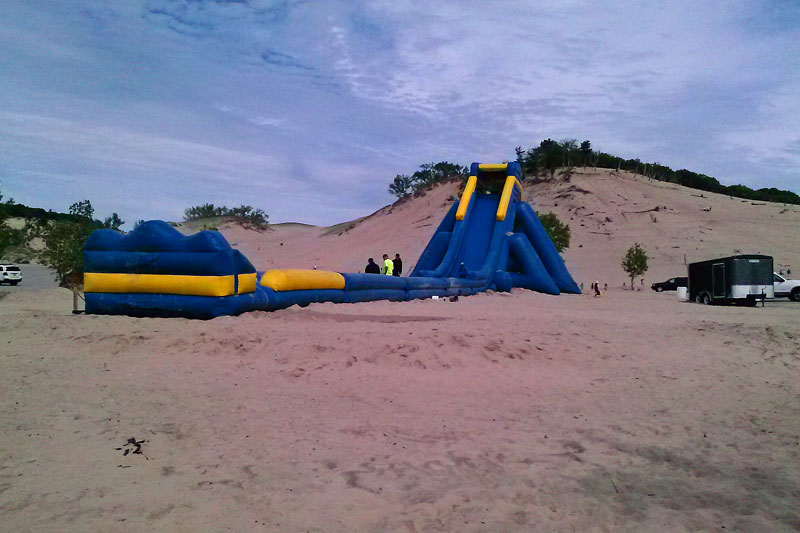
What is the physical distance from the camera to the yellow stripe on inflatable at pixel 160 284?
8.65 meters

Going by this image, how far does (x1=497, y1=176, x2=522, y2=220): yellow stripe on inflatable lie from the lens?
20766mm

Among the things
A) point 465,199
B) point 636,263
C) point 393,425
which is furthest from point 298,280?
point 636,263

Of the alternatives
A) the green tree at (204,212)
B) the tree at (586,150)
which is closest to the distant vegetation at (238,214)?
the green tree at (204,212)

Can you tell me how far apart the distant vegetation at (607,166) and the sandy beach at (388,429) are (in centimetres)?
4210

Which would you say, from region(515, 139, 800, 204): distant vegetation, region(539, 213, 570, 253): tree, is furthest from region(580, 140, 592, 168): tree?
region(539, 213, 570, 253): tree

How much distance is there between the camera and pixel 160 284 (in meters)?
8.89

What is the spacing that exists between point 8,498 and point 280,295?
279 inches

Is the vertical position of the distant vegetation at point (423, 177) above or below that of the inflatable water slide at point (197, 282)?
above

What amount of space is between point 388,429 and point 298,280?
21.6 ft

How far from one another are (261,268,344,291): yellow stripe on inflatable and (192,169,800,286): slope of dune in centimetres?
2409

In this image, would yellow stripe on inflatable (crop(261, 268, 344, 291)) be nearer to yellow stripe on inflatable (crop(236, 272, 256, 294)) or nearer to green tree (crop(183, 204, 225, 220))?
yellow stripe on inflatable (crop(236, 272, 256, 294))

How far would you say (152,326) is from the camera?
7930mm

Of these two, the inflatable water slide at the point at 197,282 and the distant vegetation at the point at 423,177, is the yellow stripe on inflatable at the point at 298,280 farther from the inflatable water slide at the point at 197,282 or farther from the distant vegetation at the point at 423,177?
the distant vegetation at the point at 423,177

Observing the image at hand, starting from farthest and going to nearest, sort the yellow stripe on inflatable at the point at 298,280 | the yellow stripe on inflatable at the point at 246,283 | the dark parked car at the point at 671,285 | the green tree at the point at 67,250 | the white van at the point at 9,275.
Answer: the dark parked car at the point at 671,285, the white van at the point at 9,275, the green tree at the point at 67,250, the yellow stripe on inflatable at the point at 298,280, the yellow stripe on inflatable at the point at 246,283
